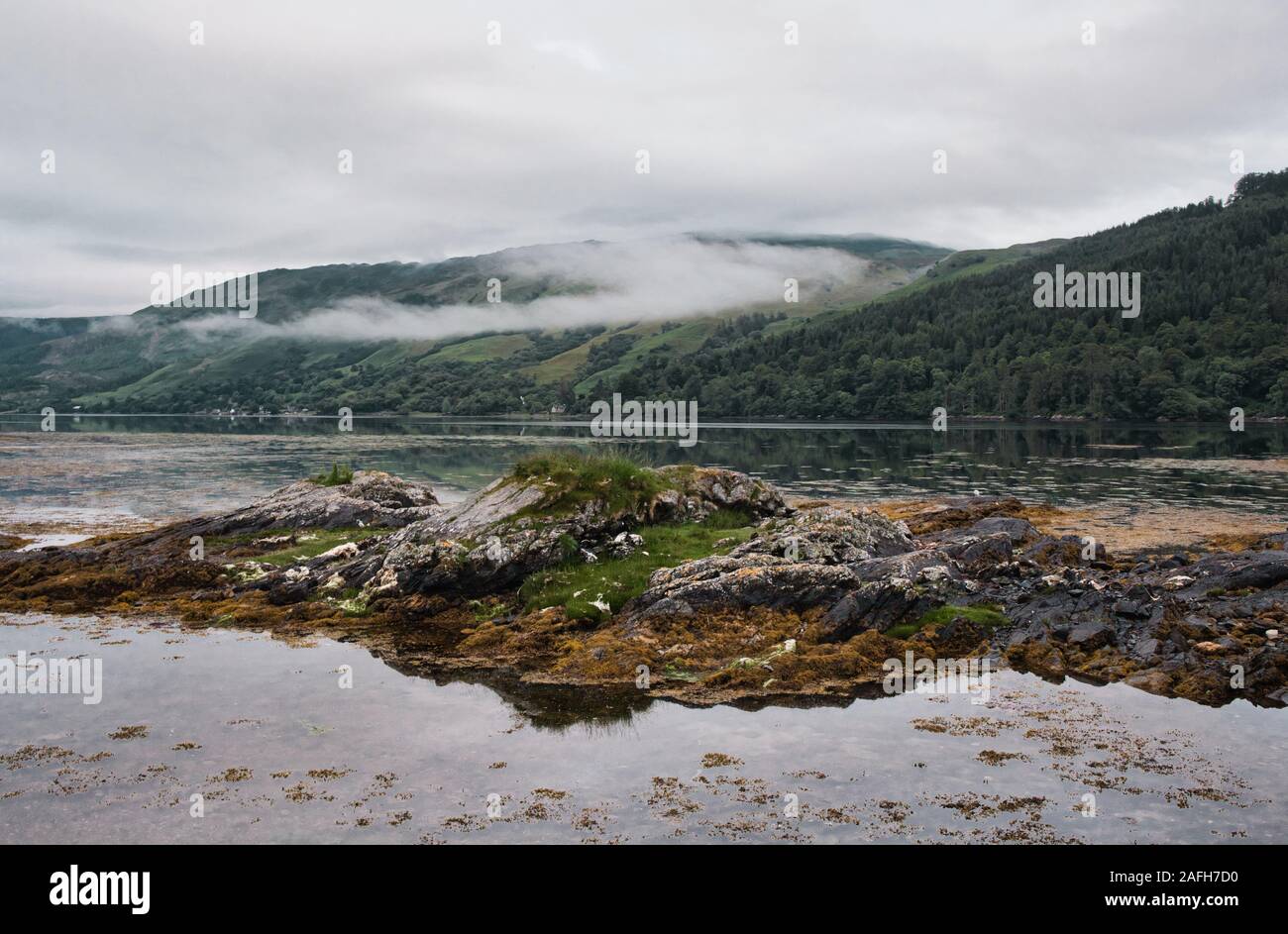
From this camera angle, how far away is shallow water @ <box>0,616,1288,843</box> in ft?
39.2

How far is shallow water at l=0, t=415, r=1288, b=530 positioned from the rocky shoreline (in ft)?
27.1

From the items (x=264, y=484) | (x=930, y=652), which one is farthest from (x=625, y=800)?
(x=264, y=484)

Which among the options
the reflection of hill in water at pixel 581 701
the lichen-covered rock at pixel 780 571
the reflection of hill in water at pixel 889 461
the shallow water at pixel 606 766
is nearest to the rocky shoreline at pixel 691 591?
the lichen-covered rock at pixel 780 571

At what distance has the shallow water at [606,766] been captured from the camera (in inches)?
471

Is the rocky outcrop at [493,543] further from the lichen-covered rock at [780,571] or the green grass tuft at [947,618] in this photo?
the green grass tuft at [947,618]

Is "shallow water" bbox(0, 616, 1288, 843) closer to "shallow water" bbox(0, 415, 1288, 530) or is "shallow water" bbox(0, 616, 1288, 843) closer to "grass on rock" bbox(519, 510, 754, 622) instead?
"grass on rock" bbox(519, 510, 754, 622)

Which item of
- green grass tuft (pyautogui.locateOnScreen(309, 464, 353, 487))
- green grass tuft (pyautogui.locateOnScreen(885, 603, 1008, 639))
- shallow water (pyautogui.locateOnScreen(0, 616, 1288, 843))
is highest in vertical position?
green grass tuft (pyautogui.locateOnScreen(309, 464, 353, 487))

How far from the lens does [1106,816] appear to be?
480 inches

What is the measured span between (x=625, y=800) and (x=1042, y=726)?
7.77 m

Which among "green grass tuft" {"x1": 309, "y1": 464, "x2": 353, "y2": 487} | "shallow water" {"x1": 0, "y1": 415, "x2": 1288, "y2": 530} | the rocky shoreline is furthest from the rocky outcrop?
"green grass tuft" {"x1": 309, "y1": 464, "x2": 353, "y2": 487}

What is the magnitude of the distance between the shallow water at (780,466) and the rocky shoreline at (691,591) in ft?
27.1

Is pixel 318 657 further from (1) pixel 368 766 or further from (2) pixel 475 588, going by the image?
(1) pixel 368 766

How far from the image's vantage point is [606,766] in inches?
555
